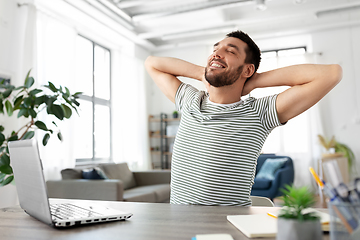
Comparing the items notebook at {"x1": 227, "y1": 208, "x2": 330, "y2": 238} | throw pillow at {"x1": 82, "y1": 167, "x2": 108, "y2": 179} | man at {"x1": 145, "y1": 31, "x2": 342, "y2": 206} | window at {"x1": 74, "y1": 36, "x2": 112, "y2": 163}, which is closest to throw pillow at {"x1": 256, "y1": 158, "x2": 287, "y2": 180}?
throw pillow at {"x1": 82, "y1": 167, "x2": 108, "y2": 179}

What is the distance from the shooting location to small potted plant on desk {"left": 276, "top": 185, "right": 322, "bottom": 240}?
492mm

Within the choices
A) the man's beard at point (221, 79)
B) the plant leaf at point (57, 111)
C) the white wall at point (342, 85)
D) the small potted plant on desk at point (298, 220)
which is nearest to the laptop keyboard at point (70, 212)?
the small potted plant on desk at point (298, 220)

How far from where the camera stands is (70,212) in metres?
0.96

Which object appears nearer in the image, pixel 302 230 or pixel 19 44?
pixel 302 230

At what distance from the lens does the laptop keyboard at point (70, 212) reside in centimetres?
89

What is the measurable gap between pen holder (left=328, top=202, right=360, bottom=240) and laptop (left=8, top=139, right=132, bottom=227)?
587mm

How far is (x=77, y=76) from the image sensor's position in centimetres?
555

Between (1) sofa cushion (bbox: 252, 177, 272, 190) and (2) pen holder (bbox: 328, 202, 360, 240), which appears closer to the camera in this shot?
(2) pen holder (bbox: 328, 202, 360, 240)

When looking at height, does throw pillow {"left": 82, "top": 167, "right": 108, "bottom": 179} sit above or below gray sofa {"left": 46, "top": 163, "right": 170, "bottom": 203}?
above

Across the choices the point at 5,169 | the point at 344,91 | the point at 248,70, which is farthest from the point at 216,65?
the point at 344,91

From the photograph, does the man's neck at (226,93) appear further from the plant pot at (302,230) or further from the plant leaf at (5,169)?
the plant leaf at (5,169)

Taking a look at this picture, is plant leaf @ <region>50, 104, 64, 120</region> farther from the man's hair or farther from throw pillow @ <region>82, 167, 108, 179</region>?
the man's hair

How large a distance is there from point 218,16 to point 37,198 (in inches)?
212

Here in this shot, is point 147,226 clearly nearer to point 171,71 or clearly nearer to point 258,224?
point 258,224
